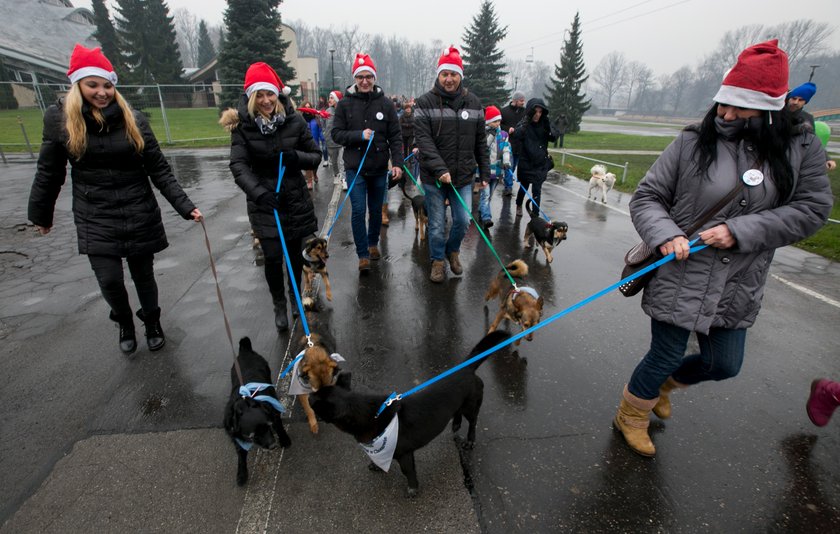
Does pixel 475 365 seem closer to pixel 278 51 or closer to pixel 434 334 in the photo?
pixel 434 334

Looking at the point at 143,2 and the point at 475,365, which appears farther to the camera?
the point at 143,2

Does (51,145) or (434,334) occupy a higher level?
(51,145)

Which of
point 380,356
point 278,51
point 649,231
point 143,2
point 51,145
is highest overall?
point 143,2

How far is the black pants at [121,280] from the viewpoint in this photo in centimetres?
346

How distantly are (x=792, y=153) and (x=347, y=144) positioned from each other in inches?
169

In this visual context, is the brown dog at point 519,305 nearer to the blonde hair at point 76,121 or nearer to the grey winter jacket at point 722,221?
the grey winter jacket at point 722,221

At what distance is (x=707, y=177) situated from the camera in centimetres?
223

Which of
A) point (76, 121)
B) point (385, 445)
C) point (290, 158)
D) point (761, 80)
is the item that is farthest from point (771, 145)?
point (76, 121)

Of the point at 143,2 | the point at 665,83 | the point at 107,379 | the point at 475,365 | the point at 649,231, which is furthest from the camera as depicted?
the point at 665,83

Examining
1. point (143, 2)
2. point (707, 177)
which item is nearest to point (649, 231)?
point (707, 177)

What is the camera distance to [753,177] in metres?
2.15

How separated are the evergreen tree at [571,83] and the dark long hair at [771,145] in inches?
1326

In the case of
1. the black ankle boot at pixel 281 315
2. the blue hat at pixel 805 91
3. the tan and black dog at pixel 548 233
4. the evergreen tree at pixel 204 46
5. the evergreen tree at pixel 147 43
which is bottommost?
the black ankle boot at pixel 281 315

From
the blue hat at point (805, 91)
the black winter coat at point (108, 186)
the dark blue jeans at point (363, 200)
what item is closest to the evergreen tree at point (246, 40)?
the dark blue jeans at point (363, 200)
